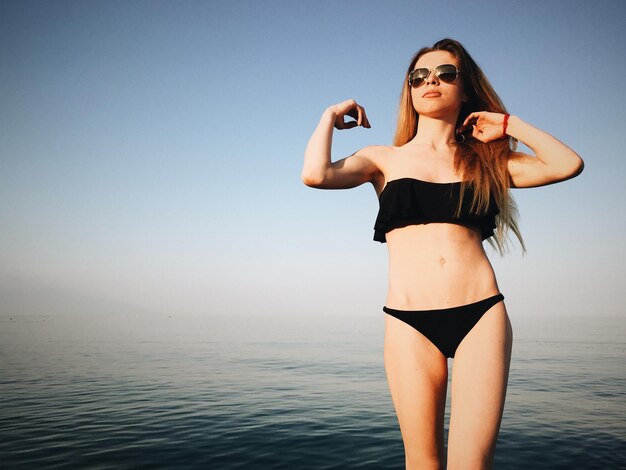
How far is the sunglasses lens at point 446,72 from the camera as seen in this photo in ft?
11.0

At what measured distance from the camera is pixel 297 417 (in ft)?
50.7

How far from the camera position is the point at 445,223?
2.96 m

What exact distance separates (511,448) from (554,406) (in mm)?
7670

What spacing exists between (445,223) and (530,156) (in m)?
0.89

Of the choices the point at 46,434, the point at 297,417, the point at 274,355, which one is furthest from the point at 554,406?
the point at 274,355

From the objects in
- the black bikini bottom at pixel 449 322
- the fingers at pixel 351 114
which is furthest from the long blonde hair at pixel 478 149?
the black bikini bottom at pixel 449 322

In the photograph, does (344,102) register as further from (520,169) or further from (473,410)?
(473,410)

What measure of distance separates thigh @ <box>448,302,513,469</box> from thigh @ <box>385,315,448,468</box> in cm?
12

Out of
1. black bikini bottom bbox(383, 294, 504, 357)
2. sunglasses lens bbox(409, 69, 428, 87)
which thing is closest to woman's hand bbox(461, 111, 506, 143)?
sunglasses lens bbox(409, 69, 428, 87)

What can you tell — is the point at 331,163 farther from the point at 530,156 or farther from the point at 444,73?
the point at 530,156

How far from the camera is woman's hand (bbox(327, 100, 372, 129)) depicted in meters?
3.31

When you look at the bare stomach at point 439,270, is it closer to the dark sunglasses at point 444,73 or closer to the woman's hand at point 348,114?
the woman's hand at point 348,114

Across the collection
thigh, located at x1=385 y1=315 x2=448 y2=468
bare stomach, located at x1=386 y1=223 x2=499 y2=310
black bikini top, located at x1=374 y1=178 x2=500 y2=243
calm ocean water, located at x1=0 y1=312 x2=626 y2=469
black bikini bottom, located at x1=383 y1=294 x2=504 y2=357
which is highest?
black bikini top, located at x1=374 y1=178 x2=500 y2=243

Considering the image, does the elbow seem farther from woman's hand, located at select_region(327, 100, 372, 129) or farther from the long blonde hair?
woman's hand, located at select_region(327, 100, 372, 129)
